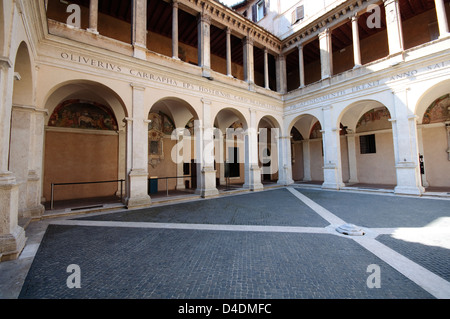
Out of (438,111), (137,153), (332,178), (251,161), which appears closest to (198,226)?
(137,153)

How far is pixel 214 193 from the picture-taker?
976 centimetres

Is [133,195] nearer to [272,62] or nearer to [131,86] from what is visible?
[131,86]

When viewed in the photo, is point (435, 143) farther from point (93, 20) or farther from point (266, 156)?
point (93, 20)

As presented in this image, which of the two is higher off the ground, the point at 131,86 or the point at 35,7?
the point at 35,7

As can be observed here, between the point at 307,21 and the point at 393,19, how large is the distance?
5100mm

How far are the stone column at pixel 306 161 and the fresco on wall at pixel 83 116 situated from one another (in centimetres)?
1356

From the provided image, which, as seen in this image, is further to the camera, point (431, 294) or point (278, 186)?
point (278, 186)

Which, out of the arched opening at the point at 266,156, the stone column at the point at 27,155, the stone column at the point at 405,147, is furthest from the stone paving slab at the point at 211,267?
the arched opening at the point at 266,156

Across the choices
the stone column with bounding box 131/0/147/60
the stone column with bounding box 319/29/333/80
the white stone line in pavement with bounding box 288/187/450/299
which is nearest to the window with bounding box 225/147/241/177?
the stone column with bounding box 319/29/333/80

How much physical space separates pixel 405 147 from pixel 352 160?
519 centimetres

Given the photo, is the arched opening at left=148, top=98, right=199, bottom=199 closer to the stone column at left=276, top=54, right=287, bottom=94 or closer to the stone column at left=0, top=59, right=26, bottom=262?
the stone column at left=276, top=54, right=287, bottom=94

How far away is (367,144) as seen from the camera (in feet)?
45.7

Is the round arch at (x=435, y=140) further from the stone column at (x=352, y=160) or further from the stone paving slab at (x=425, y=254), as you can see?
the stone paving slab at (x=425, y=254)

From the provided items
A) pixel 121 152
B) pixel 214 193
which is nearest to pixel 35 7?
pixel 121 152
